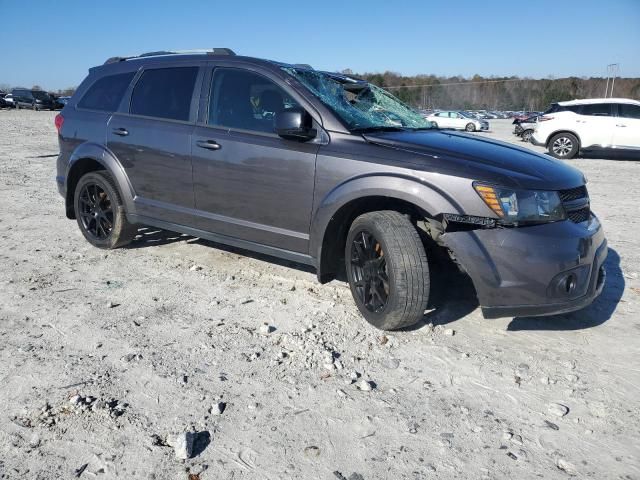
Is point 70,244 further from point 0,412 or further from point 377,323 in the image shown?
point 377,323

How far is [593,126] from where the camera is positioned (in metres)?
14.0

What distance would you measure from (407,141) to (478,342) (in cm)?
142

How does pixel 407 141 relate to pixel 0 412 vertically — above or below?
above

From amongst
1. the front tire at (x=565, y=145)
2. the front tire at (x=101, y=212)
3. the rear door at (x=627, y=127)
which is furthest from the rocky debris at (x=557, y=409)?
the rear door at (x=627, y=127)

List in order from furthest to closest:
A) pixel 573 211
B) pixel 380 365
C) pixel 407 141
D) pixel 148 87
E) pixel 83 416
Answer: pixel 148 87 < pixel 407 141 < pixel 573 211 < pixel 380 365 < pixel 83 416

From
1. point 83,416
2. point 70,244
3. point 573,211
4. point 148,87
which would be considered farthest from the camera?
point 70,244

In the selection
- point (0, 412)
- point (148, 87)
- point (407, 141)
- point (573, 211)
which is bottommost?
point (0, 412)

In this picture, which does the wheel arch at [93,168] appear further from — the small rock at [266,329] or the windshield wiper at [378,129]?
the windshield wiper at [378,129]

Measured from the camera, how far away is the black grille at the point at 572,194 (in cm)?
316

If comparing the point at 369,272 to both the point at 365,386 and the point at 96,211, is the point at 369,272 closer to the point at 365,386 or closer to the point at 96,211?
the point at 365,386

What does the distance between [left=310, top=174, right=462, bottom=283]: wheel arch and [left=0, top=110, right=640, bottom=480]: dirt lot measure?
17.2 inches

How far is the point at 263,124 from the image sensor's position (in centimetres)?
383

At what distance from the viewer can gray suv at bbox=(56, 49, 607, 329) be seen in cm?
298

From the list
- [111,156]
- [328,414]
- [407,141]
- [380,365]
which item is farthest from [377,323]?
[111,156]
